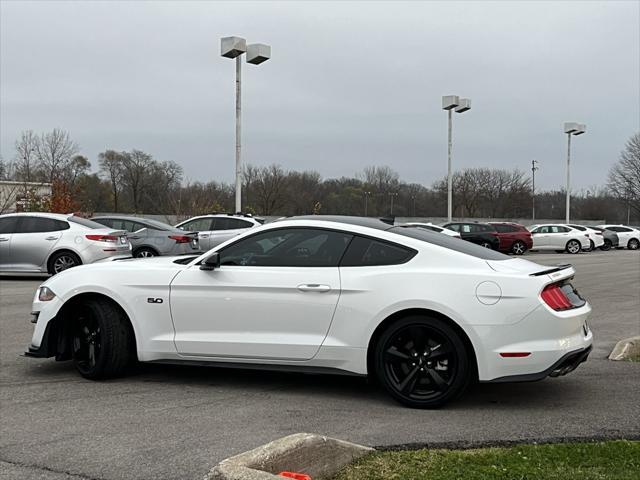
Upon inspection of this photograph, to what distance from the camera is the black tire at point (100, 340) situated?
6.00 m

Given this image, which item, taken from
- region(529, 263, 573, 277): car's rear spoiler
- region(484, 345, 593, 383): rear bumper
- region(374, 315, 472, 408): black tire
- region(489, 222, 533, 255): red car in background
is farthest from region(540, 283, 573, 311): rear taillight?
region(489, 222, 533, 255): red car in background

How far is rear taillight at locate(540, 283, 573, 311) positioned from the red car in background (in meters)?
27.2

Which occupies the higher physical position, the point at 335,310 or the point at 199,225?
the point at 199,225

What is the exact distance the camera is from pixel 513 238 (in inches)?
1264

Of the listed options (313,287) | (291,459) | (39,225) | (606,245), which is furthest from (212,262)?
(606,245)

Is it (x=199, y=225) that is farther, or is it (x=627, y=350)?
(x=199, y=225)

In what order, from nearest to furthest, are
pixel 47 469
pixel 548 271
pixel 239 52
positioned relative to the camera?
pixel 47 469 < pixel 548 271 < pixel 239 52

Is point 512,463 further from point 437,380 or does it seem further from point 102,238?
point 102,238

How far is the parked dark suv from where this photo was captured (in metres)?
30.9

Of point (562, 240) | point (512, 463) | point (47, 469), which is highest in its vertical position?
point (562, 240)

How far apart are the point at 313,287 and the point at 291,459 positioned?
2.16m

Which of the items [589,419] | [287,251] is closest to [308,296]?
[287,251]

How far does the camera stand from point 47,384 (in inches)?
239

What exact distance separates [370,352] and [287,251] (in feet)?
3.63
